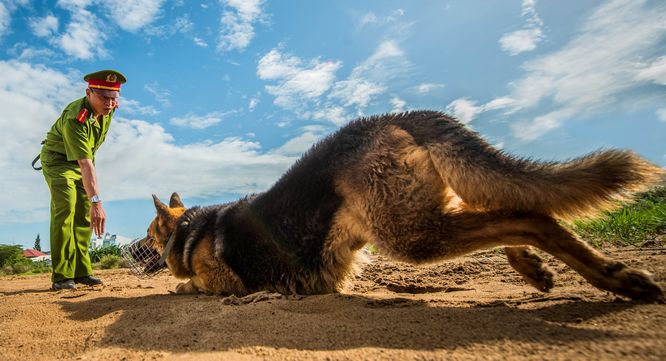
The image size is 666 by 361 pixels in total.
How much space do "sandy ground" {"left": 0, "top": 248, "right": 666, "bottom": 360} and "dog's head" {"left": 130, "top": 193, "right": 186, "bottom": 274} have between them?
3.54ft

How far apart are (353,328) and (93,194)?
151 inches

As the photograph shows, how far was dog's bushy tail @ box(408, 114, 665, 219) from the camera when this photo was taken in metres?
2.19

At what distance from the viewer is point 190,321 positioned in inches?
100

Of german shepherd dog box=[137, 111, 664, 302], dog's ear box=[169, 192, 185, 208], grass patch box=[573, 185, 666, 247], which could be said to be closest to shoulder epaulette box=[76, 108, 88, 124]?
dog's ear box=[169, 192, 185, 208]

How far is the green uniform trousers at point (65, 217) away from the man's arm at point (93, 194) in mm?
740

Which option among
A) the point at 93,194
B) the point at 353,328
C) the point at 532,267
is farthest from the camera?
the point at 93,194

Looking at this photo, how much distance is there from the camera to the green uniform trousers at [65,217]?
489 centimetres

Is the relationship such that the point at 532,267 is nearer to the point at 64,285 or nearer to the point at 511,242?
the point at 511,242

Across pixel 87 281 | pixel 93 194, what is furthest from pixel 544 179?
pixel 87 281

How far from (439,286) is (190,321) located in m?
2.49

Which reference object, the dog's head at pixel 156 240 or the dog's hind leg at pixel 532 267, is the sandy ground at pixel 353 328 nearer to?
the dog's hind leg at pixel 532 267

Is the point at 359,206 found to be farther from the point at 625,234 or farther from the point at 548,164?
the point at 625,234

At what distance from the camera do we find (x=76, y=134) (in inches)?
183

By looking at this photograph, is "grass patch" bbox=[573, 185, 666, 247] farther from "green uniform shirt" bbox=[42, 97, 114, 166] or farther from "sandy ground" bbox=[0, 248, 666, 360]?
"green uniform shirt" bbox=[42, 97, 114, 166]
